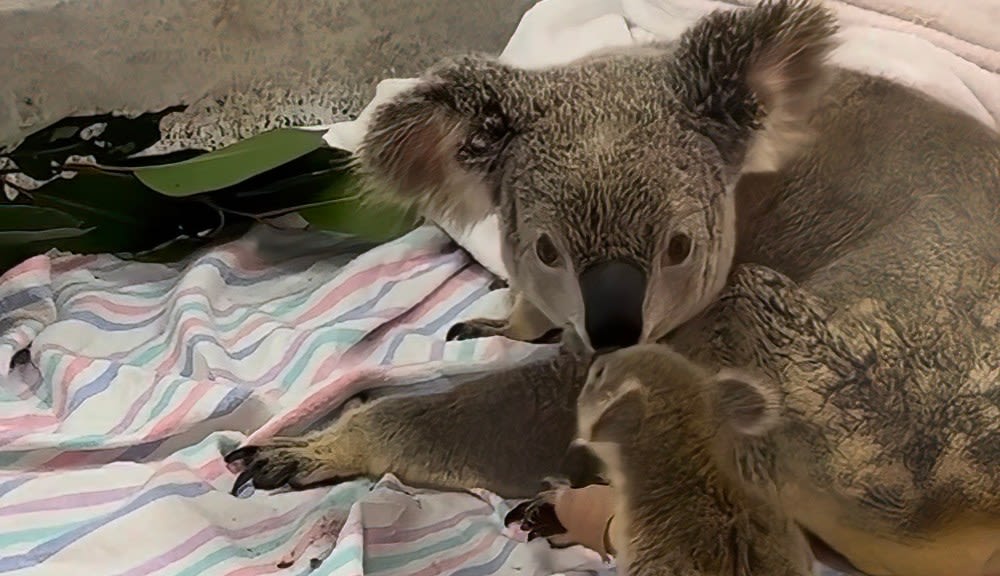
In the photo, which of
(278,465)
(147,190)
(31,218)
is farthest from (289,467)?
(31,218)

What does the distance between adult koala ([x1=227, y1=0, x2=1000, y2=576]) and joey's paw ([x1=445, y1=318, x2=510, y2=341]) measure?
19 centimetres

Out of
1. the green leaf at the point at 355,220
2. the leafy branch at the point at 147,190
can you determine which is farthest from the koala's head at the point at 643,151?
the leafy branch at the point at 147,190

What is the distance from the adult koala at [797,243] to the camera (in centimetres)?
52

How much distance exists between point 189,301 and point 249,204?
140 millimetres

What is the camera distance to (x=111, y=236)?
53.7 inches

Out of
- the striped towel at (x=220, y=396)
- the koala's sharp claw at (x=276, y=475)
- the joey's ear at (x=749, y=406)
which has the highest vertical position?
the joey's ear at (x=749, y=406)

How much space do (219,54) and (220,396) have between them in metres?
0.45

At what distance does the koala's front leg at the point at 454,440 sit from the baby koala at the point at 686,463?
36mm

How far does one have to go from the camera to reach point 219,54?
128 centimetres

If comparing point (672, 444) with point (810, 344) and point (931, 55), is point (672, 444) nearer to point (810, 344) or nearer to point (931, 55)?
point (810, 344)

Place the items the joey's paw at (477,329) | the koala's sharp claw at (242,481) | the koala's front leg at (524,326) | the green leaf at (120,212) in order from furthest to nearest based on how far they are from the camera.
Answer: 1. the green leaf at (120,212)
2. the koala's sharp claw at (242,481)
3. the joey's paw at (477,329)
4. the koala's front leg at (524,326)

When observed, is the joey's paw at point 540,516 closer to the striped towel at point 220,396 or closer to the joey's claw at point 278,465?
the striped towel at point 220,396

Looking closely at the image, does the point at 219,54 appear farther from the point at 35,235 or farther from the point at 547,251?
the point at 547,251

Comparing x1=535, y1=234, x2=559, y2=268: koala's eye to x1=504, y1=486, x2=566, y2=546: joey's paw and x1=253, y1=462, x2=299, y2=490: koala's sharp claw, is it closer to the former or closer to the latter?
x1=504, y1=486, x2=566, y2=546: joey's paw
